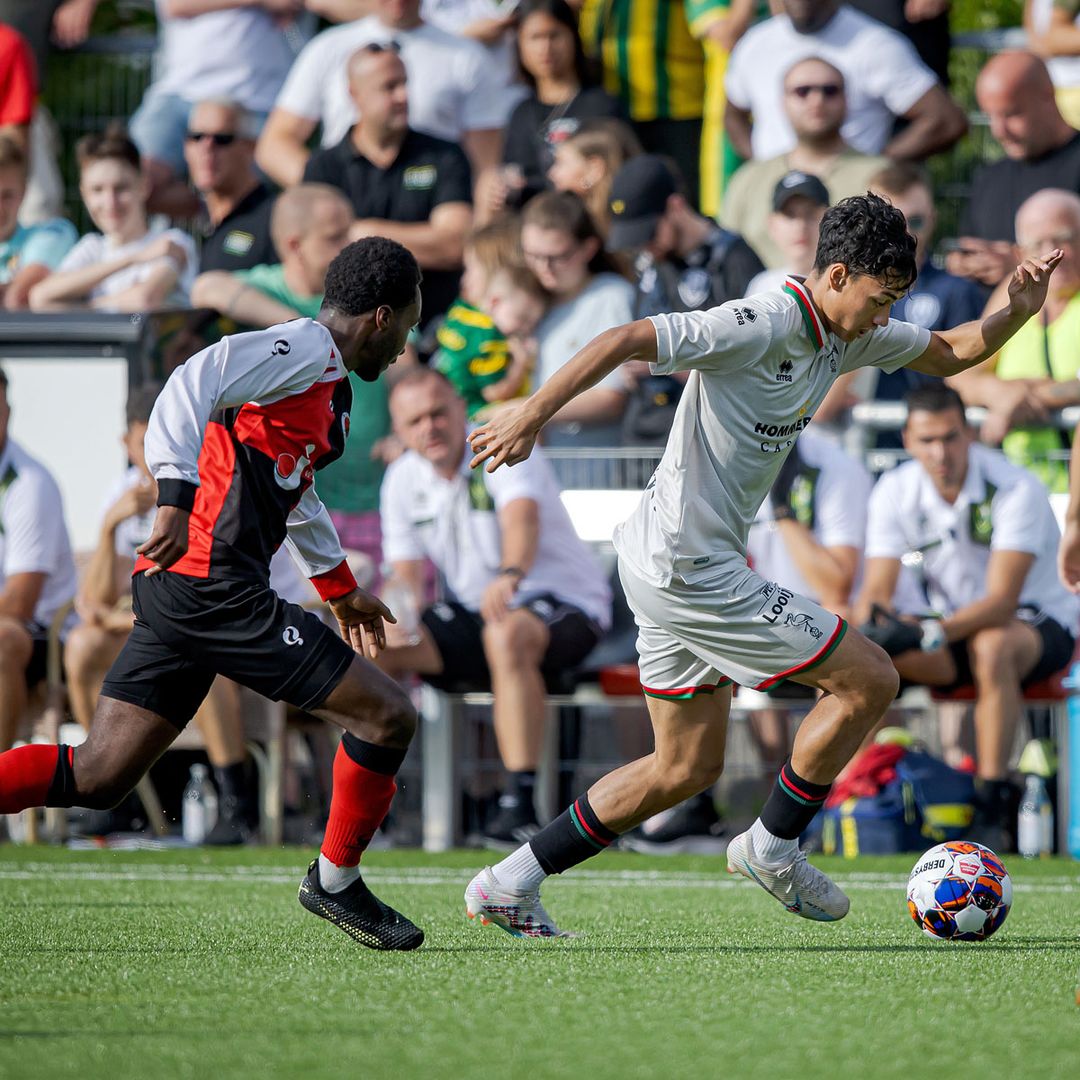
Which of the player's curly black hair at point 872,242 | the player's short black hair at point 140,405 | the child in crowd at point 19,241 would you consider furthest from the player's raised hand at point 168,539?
the child in crowd at point 19,241

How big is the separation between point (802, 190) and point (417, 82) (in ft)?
9.63

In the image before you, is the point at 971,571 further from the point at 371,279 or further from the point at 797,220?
the point at 371,279

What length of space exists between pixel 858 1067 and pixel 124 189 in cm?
915

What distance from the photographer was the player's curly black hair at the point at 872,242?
5133 millimetres

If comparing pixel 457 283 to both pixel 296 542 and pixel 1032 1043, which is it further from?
pixel 1032 1043

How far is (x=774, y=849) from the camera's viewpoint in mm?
5402

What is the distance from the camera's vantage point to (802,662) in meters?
5.27

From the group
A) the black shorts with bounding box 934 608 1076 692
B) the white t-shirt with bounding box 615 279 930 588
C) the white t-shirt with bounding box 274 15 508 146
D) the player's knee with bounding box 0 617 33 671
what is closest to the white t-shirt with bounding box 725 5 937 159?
the white t-shirt with bounding box 274 15 508 146

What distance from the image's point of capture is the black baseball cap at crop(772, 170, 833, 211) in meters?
10.2

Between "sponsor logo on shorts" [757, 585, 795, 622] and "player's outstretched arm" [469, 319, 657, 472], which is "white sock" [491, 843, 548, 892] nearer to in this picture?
"sponsor logo on shorts" [757, 585, 795, 622]

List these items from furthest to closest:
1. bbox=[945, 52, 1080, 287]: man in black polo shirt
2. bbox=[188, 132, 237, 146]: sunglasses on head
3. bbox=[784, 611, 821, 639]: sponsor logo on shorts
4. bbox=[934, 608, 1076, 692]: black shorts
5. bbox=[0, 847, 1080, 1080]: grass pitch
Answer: bbox=[188, 132, 237, 146]: sunglasses on head → bbox=[945, 52, 1080, 287]: man in black polo shirt → bbox=[934, 608, 1076, 692]: black shorts → bbox=[784, 611, 821, 639]: sponsor logo on shorts → bbox=[0, 847, 1080, 1080]: grass pitch

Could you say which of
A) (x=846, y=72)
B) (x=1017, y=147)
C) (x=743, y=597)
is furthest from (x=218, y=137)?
(x=743, y=597)

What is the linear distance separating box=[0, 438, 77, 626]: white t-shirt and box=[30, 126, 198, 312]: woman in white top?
5.86 feet

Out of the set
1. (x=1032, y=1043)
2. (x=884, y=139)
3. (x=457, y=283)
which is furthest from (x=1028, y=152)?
(x=1032, y=1043)
